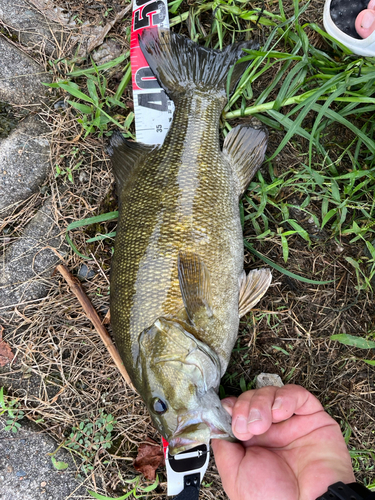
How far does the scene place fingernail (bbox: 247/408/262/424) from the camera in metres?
2.21

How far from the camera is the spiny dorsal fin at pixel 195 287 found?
2.31 meters

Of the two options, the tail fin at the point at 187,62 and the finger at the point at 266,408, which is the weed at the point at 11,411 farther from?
the tail fin at the point at 187,62

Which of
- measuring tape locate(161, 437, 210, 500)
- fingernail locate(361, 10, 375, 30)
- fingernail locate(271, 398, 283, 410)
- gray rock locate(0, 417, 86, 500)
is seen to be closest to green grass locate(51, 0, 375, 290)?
fingernail locate(361, 10, 375, 30)

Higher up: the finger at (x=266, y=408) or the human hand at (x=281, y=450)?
the finger at (x=266, y=408)

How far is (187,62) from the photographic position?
2746mm

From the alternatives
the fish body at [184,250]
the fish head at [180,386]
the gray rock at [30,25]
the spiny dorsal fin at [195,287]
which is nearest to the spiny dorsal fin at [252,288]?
the fish body at [184,250]

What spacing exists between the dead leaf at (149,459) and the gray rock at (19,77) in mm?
3191

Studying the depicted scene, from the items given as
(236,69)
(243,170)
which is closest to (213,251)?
(243,170)

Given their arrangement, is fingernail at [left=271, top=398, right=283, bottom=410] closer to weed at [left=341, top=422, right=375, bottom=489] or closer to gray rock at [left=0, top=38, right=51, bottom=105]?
weed at [left=341, top=422, right=375, bottom=489]

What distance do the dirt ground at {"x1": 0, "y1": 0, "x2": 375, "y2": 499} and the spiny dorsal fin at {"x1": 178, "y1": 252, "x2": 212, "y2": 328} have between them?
2.51ft

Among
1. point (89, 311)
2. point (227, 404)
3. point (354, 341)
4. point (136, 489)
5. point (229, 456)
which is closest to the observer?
point (229, 456)

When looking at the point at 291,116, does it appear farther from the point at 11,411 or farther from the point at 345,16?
the point at 11,411

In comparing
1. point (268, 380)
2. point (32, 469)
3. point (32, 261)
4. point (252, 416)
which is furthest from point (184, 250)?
point (32, 469)

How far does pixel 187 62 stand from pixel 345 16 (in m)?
1.30
